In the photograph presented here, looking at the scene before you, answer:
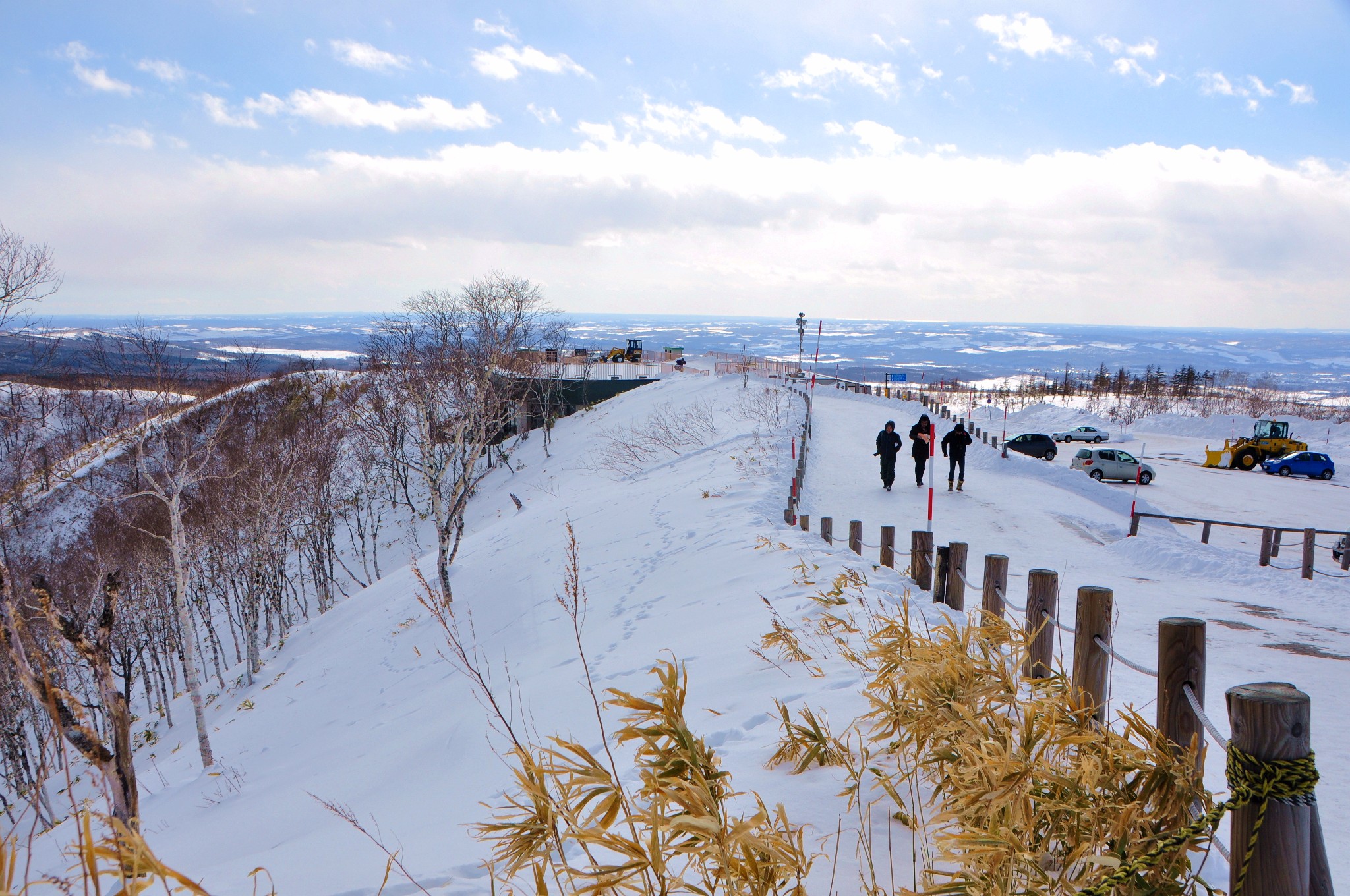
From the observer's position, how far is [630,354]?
5728 centimetres

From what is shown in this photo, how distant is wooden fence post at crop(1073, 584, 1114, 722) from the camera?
11.1 ft

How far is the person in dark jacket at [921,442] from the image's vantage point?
16.3 metres

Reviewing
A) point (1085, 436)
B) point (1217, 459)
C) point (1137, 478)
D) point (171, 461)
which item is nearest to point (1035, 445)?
point (1217, 459)

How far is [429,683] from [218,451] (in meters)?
22.0

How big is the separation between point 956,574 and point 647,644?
351 cm

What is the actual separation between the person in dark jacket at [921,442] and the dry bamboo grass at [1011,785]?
1305cm

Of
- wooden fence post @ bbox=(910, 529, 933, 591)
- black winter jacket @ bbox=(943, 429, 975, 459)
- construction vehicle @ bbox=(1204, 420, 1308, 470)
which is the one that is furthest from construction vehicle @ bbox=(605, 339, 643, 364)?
wooden fence post @ bbox=(910, 529, 933, 591)

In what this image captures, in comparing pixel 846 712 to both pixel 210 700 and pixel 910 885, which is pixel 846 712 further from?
pixel 210 700

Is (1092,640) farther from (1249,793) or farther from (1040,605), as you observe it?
(1249,793)

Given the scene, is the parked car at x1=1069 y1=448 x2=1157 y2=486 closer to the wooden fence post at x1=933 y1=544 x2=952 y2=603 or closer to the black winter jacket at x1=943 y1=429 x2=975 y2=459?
the black winter jacket at x1=943 y1=429 x2=975 y2=459

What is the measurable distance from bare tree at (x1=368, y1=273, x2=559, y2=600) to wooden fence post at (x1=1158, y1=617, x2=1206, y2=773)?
1530 centimetres

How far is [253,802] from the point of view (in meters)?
8.35

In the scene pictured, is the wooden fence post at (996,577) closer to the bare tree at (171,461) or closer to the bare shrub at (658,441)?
the bare tree at (171,461)

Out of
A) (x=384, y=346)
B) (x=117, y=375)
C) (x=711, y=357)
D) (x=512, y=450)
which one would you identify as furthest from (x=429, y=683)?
(x=711, y=357)
